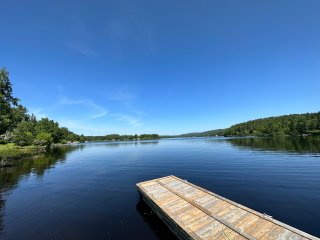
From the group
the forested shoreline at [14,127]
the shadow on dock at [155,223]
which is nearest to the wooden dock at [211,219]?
the shadow on dock at [155,223]

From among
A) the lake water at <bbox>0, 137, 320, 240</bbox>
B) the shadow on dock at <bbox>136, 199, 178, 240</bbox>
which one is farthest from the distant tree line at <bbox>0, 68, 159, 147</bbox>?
the shadow on dock at <bbox>136, 199, 178, 240</bbox>

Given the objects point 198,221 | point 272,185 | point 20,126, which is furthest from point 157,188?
point 20,126

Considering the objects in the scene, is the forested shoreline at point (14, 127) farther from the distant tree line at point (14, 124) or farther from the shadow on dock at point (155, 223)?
the shadow on dock at point (155, 223)

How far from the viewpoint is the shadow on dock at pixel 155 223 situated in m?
11.3

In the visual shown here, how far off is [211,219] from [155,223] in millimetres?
4819

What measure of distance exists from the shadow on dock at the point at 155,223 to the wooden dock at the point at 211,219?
92 cm

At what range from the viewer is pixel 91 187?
74.0 feet

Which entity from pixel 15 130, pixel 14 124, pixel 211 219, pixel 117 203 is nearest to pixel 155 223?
pixel 211 219

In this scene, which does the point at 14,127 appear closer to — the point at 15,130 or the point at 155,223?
the point at 15,130

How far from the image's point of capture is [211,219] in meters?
9.82

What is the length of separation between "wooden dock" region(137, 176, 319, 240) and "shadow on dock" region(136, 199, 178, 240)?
0.92 m

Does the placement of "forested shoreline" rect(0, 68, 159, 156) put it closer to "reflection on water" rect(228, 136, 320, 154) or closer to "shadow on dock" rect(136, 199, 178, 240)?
"shadow on dock" rect(136, 199, 178, 240)

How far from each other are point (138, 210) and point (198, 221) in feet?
22.8

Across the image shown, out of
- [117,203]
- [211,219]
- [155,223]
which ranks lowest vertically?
[155,223]
